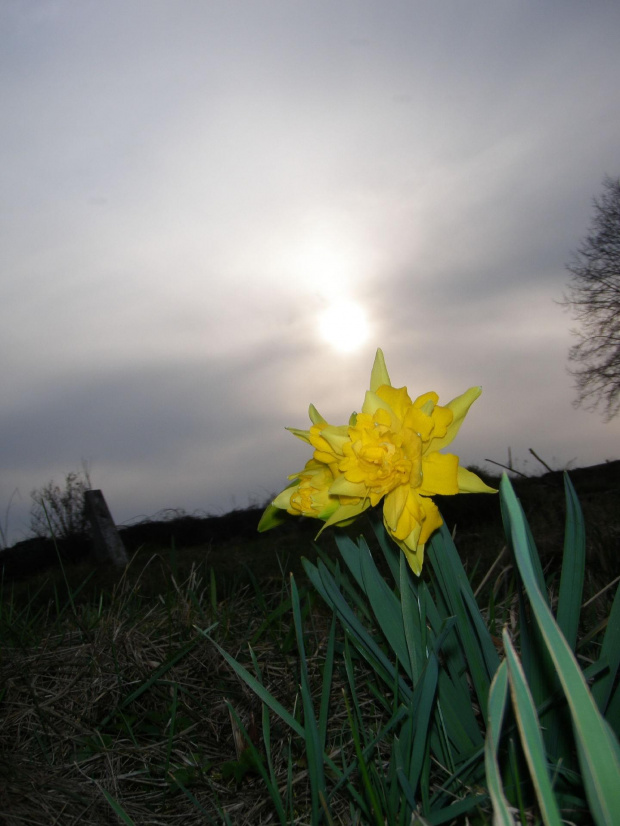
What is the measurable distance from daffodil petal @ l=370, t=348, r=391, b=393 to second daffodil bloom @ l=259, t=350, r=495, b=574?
7cm

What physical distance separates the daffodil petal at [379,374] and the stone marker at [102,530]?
5999mm

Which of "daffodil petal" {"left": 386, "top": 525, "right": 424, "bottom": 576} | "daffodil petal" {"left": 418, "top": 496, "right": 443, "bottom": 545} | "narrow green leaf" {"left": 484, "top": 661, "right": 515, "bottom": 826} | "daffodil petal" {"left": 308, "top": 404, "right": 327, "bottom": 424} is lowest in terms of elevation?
"narrow green leaf" {"left": 484, "top": 661, "right": 515, "bottom": 826}

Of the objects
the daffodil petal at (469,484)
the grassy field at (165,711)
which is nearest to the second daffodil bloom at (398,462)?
the daffodil petal at (469,484)

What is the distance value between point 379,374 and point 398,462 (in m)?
0.26

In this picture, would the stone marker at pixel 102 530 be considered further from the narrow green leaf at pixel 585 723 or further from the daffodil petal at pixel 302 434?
the narrow green leaf at pixel 585 723

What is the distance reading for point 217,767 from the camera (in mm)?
1685

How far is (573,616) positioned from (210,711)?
3.74 feet

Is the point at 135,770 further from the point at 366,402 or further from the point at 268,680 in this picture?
the point at 366,402

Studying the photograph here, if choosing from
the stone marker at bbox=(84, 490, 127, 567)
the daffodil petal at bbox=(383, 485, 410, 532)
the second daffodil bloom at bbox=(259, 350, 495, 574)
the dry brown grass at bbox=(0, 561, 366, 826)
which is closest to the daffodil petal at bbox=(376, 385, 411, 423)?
the second daffodil bloom at bbox=(259, 350, 495, 574)

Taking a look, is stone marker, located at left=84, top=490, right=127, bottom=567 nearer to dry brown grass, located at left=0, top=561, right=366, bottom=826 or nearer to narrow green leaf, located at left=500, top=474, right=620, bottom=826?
dry brown grass, located at left=0, top=561, right=366, bottom=826

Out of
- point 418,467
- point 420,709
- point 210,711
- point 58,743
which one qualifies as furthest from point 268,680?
point 418,467

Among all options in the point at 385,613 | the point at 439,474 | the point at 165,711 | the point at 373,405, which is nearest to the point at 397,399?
the point at 373,405

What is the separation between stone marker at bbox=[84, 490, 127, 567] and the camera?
678 centimetres

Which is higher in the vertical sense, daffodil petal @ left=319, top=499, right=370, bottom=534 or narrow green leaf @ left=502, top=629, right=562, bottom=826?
daffodil petal @ left=319, top=499, right=370, bottom=534
